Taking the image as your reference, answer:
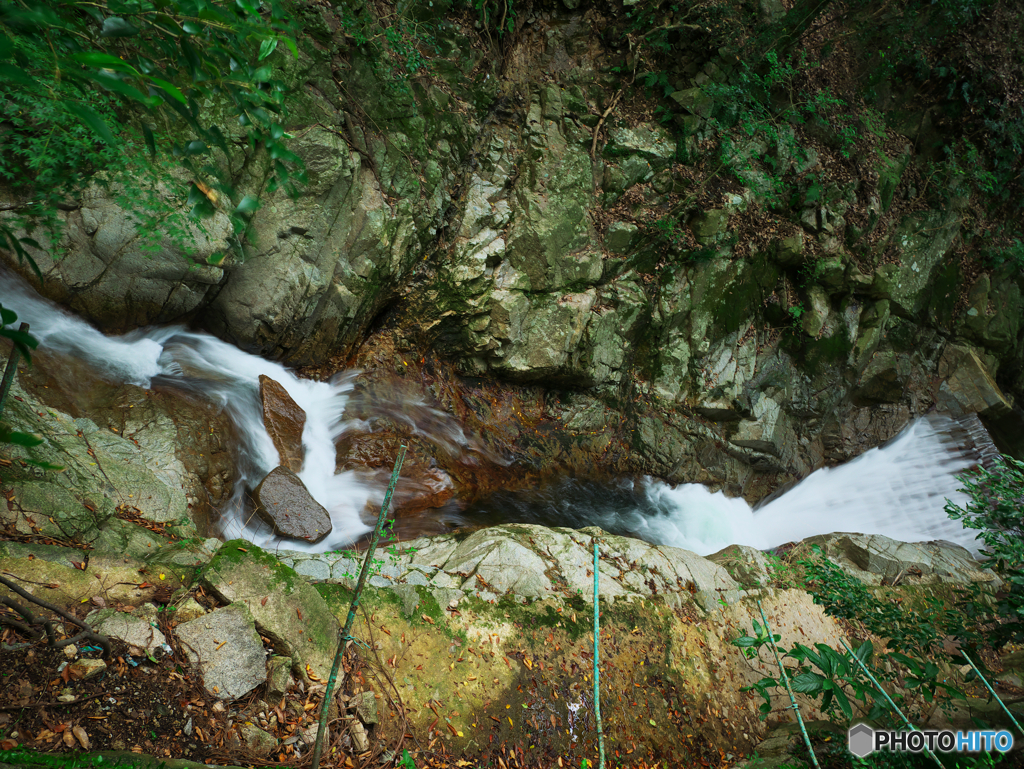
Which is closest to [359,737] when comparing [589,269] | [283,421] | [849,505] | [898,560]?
[283,421]

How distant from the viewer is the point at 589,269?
833 centimetres

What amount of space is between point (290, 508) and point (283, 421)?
127 centimetres

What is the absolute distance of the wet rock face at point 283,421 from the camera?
19.9ft

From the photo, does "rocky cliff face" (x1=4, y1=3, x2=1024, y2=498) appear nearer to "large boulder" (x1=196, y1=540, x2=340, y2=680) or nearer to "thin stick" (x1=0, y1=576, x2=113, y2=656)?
"large boulder" (x1=196, y1=540, x2=340, y2=680)

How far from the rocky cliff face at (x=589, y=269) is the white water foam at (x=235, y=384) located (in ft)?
0.87

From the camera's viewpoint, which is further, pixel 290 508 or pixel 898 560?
pixel 898 560

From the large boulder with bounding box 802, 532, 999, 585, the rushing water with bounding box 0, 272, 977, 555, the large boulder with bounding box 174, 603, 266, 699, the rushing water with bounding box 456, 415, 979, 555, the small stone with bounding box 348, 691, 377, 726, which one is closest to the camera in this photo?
the large boulder with bounding box 174, 603, 266, 699

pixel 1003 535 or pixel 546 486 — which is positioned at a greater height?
pixel 1003 535

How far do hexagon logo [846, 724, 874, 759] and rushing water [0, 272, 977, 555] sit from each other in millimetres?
4436

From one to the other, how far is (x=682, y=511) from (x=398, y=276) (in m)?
6.15

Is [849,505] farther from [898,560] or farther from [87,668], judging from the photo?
[87,668]

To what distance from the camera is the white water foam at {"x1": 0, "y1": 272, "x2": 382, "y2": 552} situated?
5020 millimetres

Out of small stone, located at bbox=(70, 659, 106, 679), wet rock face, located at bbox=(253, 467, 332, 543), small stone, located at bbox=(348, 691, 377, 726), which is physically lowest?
wet rock face, located at bbox=(253, 467, 332, 543)

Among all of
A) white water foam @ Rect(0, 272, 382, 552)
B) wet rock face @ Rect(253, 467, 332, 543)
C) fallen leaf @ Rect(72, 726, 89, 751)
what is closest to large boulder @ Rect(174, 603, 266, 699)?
fallen leaf @ Rect(72, 726, 89, 751)
